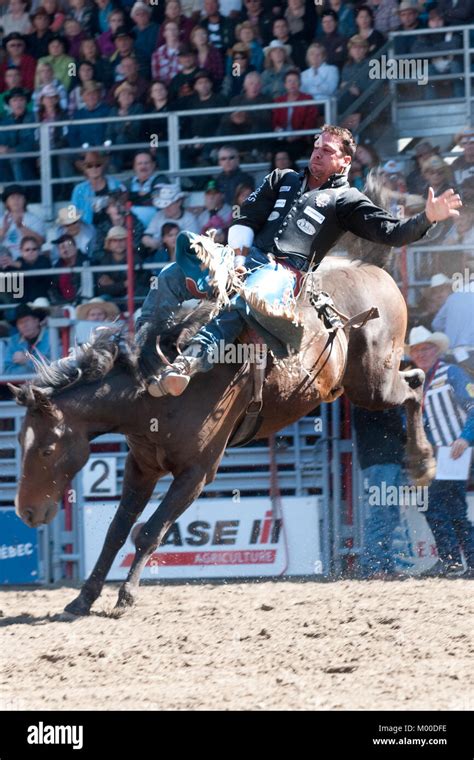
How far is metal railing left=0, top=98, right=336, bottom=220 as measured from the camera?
931cm

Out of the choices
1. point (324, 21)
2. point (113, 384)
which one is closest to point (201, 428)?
point (113, 384)

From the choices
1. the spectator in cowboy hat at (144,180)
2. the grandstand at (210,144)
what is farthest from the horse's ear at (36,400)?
the spectator in cowboy hat at (144,180)

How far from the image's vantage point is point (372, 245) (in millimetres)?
7312

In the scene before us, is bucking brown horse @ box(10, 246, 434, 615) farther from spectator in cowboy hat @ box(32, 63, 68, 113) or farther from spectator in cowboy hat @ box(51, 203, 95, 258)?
spectator in cowboy hat @ box(32, 63, 68, 113)

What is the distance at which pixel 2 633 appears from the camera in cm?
611

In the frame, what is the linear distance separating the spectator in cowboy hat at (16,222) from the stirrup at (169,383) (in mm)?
4280

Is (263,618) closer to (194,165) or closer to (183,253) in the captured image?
(183,253)

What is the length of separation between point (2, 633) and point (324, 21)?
5.90m

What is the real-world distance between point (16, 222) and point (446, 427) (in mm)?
4091

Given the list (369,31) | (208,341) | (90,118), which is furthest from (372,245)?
(90,118)
